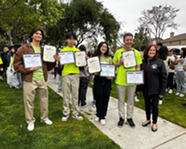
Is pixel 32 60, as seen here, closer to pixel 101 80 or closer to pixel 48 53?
pixel 48 53

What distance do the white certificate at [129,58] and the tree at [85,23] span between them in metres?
11.8

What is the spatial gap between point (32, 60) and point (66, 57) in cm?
75

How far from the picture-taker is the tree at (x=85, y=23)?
13664 mm

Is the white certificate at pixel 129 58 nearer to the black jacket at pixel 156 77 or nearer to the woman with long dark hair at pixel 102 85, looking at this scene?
the black jacket at pixel 156 77

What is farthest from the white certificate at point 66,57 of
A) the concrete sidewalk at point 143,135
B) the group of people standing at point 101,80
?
the concrete sidewalk at point 143,135

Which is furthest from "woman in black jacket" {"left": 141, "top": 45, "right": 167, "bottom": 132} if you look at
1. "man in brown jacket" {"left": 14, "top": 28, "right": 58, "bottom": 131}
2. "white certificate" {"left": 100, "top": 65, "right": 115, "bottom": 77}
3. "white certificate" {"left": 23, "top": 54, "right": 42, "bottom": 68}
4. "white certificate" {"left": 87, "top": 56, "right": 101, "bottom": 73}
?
"white certificate" {"left": 23, "top": 54, "right": 42, "bottom": 68}

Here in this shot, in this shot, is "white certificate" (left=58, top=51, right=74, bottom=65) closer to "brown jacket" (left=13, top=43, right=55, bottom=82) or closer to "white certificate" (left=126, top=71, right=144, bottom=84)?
"brown jacket" (left=13, top=43, right=55, bottom=82)

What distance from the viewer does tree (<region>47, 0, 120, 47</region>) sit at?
13.7 meters

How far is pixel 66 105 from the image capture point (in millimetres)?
3543

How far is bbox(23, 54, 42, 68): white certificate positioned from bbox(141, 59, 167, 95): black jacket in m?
2.40

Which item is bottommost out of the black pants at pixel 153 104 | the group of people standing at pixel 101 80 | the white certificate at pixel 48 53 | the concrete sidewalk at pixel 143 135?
the concrete sidewalk at pixel 143 135

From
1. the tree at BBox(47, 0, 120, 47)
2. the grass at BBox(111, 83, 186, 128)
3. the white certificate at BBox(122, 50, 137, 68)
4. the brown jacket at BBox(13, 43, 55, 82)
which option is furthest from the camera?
the tree at BBox(47, 0, 120, 47)

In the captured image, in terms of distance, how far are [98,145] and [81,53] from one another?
2038mm

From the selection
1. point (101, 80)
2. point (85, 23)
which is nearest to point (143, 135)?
point (101, 80)
